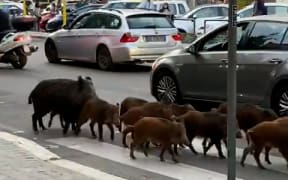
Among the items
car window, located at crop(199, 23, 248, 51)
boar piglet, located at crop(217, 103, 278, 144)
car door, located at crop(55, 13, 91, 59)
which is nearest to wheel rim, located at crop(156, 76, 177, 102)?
car window, located at crop(199, 23, 248, 51)

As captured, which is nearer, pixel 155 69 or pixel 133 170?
pixel 133 170

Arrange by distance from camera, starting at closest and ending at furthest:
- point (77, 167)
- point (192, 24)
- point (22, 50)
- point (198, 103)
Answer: point (77, 167)
point (198, 103)
point (22, 50)
point (192, 24)

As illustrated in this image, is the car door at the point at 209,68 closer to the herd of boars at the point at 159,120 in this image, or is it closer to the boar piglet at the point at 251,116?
the herd of boars at the point at 159,120

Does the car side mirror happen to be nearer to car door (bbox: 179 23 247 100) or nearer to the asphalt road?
car door (bbox: 179 23 247 100)

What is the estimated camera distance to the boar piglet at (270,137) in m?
7.86

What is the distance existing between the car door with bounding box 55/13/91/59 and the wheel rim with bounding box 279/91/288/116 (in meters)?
10.9

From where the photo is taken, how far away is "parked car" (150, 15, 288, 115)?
1070 centimetres

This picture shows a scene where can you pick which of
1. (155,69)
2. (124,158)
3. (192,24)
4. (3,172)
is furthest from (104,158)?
(192,24)

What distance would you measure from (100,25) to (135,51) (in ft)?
5.81

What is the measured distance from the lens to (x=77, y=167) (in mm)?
8094

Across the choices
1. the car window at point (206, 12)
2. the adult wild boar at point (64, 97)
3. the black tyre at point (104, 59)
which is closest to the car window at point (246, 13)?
the car window at point (206, 12)

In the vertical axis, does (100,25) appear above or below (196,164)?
above

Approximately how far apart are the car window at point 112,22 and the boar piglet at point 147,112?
1003cm

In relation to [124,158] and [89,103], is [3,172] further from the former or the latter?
[89,103]
